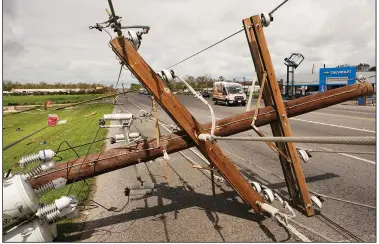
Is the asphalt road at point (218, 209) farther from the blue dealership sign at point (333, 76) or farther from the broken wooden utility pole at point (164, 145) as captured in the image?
the blue dealership sign at point (333, 76)

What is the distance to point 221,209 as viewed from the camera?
5602 mm

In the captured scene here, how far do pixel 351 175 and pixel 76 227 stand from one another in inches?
259

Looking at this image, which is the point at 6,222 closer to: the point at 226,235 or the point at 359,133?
the point at 226,235

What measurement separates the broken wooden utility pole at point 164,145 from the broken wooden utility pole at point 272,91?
0.17 m

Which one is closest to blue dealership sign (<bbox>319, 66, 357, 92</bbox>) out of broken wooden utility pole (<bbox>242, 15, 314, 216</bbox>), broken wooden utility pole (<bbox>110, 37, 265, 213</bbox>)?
broken wooden utility pole (<bbox>242, 15, 314, 216</bbox>)

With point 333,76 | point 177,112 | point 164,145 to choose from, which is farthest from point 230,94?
point 177,112

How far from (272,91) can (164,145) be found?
7.05 feet

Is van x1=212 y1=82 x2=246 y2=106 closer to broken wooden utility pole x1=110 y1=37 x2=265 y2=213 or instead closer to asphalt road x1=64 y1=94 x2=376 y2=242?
asphalt road x1=64 y1=94 x2=376 y2=242

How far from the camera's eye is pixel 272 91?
5031 millimetres

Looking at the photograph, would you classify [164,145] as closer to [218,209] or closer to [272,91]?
[218,209]

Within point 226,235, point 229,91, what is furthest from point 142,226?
point 229,91

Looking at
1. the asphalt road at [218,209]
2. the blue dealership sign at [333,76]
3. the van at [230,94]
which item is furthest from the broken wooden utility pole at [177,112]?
the blue dealership sign at [333,76]

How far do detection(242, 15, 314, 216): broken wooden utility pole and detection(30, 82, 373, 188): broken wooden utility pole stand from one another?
170 mm

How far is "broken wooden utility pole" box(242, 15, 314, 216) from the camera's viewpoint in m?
4.98
